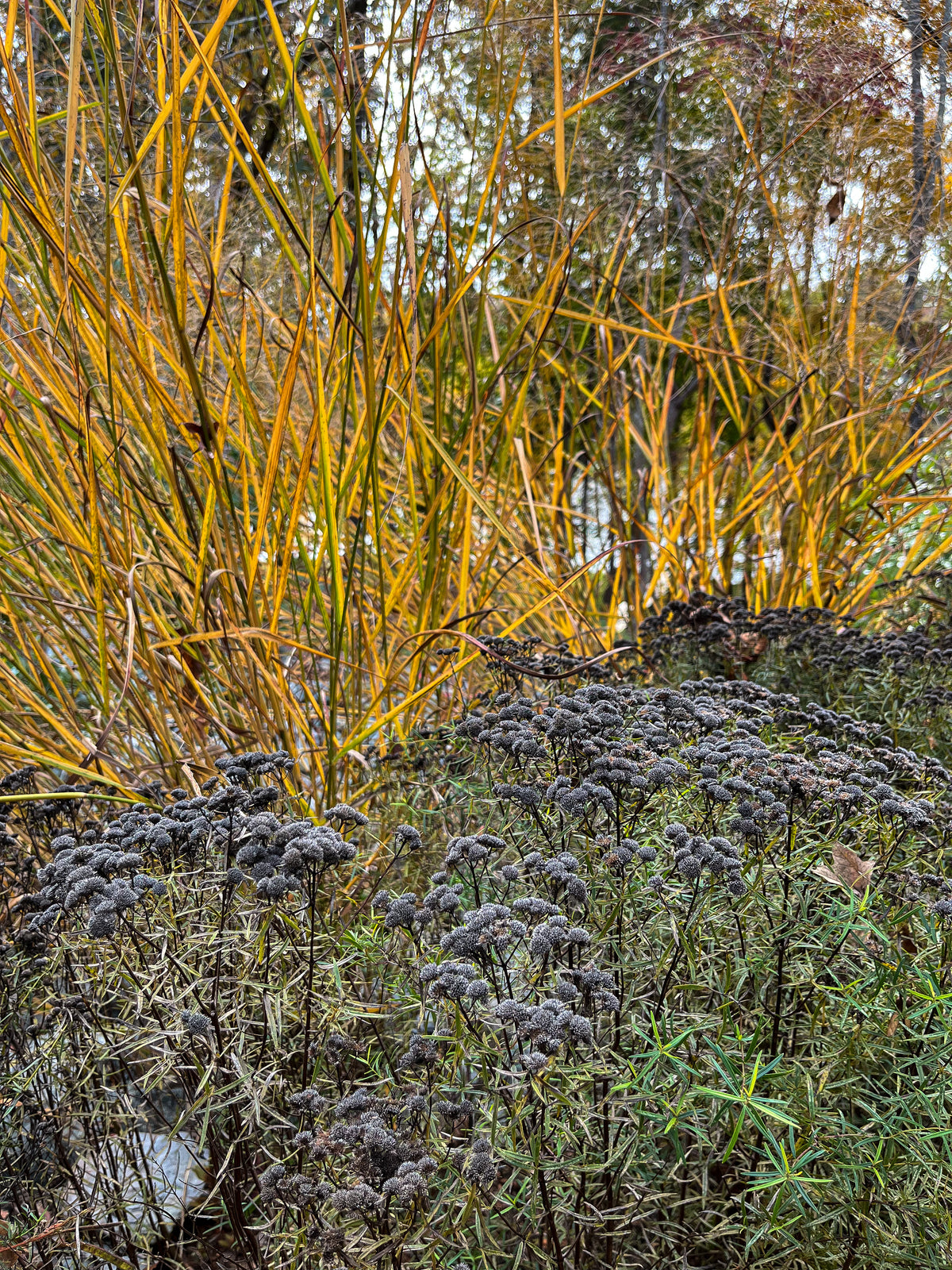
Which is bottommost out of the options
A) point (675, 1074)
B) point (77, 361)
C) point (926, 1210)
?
point (926, 1210)

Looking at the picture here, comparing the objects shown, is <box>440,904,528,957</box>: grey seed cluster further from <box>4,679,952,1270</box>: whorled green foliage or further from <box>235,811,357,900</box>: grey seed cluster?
<box>235,811,357,900</box>: grey seed cluster

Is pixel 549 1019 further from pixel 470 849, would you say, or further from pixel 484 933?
pixel 470 849

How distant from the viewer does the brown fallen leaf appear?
53.6 inches

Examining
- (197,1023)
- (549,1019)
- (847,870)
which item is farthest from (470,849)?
(847,870)

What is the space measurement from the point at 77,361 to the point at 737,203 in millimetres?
2148

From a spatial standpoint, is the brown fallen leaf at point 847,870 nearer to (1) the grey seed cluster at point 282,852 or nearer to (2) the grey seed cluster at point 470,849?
(2) the grey seed cluster at point 470,849

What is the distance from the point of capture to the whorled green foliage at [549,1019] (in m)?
1.10

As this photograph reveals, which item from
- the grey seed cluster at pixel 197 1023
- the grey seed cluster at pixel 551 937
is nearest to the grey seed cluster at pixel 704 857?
the grey seed cluster at pixel 551 937

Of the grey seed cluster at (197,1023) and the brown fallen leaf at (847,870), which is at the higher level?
the brown fallen leaf at (847,870)

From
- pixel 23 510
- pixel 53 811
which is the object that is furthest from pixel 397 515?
pixel 53 811

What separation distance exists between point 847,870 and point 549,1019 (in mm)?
683

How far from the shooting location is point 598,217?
11.2 feet

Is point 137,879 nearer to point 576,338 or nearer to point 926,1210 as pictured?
point 926,1210

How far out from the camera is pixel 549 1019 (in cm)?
97
